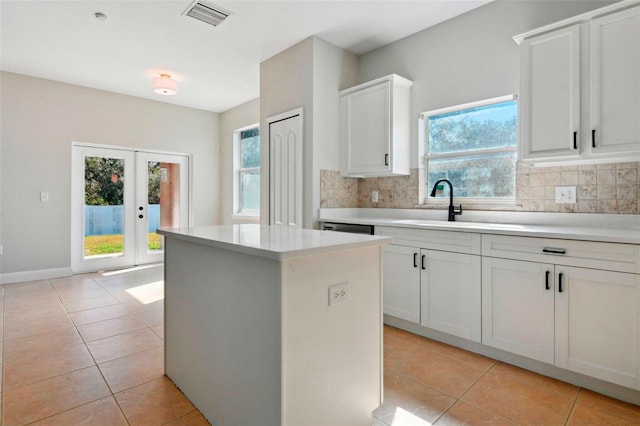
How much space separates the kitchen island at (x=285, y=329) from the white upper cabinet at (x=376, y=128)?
1924mm

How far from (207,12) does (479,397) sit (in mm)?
3667

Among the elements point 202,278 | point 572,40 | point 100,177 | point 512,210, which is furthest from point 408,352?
point 100,177

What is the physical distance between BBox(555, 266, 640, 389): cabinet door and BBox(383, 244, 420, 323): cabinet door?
0.96 m

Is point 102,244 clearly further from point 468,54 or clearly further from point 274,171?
point 468,54

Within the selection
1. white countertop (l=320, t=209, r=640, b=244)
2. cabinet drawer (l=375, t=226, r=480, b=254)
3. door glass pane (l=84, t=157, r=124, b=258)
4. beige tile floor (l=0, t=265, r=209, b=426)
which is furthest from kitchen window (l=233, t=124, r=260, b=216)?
cabinet drawer (l=375, t=226, r=480, b=254)

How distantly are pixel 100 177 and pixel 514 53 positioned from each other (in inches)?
222

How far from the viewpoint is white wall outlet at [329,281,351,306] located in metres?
1.42

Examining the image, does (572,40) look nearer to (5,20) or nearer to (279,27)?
(279,27)

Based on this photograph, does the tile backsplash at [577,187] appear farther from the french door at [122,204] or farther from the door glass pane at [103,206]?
the door glass pane at [103,206]

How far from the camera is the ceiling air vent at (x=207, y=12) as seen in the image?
117 inches

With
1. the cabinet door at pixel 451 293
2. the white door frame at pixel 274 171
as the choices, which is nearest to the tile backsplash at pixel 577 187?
the cabinet door at pixel 451 293

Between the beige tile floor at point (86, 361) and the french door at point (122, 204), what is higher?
the french door at point (122, 204)

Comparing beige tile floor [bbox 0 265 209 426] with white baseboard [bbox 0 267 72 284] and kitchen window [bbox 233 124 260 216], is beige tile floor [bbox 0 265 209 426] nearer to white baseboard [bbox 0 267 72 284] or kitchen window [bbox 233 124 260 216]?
white baseboard [bbox 0 267 72 284]

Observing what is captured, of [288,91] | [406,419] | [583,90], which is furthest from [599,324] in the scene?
[288,91]
